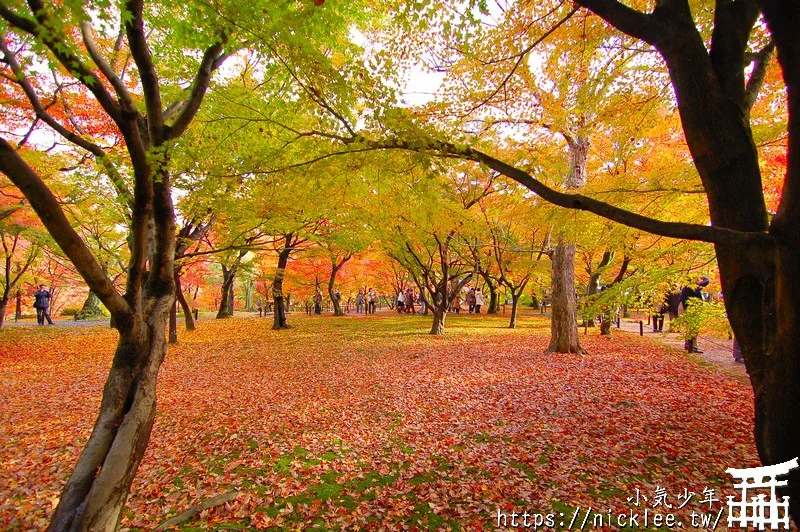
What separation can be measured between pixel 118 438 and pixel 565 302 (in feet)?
31.7

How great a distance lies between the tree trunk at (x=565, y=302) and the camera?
982 centimetres

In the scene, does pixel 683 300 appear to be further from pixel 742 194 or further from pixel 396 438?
pixel 742 194

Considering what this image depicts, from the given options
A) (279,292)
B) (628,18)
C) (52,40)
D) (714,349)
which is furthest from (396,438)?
(279,292)

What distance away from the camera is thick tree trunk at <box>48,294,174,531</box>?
104 inches

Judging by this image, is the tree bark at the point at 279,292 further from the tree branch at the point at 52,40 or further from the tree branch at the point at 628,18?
the tree branch at the point at 628,18

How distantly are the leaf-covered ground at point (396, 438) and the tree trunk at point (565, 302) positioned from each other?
578 mm

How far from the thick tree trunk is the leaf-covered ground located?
737 mm

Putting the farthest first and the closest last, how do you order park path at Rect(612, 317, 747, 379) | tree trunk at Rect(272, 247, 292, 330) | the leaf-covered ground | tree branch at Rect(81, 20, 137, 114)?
tree trunk at Rect(272, 247, 292, 330)
park path at Rect(612, 317, 747, 379)
the leaf-covered ground
tree branch at Rect(81, 20, 137, 114)

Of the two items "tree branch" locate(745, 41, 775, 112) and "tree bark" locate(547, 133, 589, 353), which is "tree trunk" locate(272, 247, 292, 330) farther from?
"tree branch" locate(745, 41, 775, 112)

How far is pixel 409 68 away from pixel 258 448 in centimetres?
578

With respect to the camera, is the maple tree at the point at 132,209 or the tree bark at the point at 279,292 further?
the tree bark at the point at 279,292

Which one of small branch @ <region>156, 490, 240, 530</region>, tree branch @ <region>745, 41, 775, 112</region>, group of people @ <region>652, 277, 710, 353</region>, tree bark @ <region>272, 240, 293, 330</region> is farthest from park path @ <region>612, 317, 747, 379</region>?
tree bark @ <region>272, 240, 293, 330</region>

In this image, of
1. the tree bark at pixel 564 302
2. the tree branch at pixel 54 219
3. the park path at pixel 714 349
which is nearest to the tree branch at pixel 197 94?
the tree branch at pixel 54 219

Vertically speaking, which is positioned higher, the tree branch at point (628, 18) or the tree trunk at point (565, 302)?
the tree branch at point (628, 18)
